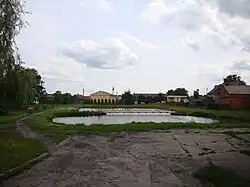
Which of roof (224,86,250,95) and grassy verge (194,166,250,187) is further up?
roof (224,86,250,95)

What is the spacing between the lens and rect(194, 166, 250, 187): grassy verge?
907 cm

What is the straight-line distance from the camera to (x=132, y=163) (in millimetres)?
12414

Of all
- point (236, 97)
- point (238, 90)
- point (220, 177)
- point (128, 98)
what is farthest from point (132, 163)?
point (128, 98)

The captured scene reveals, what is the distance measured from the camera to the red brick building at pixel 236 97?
65812mm

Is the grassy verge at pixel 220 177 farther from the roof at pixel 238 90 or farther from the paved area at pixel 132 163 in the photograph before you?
the roof at pixel 238 90

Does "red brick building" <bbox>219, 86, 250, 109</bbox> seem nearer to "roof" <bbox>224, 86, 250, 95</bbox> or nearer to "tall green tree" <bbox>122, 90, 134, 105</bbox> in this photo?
"roof" <bbox>224, 86, 250, 95</bbox>

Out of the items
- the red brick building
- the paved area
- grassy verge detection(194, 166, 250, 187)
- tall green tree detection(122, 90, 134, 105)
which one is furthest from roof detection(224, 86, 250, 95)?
grassy verge detection(194, 166, 250, 187)

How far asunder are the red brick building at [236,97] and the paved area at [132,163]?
4934cm

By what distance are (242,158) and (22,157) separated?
7.67 m

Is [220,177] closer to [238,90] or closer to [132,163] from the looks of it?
[132,163]

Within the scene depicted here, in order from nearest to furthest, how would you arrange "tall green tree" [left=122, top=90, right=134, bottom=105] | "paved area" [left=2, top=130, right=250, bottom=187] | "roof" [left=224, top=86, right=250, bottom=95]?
"paved area" [left=2, top=130, right=250, bottom=187], "roof" [left=224, top=86, right=250, bottom=95], "tall green tree" [left=122, top=90, right=134, bottom=105]

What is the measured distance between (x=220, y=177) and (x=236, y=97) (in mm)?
63358

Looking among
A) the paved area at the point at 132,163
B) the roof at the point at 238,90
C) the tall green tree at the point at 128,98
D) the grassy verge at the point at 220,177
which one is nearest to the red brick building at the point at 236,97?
the roof at the point at 238,90

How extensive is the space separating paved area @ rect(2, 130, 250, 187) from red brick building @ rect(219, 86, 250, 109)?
49.3 meters
